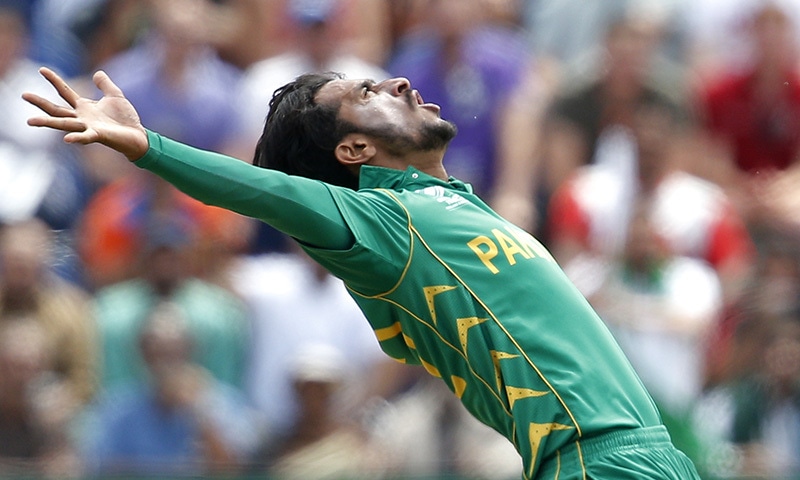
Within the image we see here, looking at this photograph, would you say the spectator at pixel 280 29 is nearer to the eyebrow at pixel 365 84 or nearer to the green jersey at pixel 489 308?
the eyebrow at pixel 365 84

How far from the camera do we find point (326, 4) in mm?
8273

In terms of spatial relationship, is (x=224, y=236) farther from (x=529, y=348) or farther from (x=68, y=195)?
(x=529, y=348)

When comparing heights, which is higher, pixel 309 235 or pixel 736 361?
pixel 309 235

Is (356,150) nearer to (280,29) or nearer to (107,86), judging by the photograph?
(107,86)

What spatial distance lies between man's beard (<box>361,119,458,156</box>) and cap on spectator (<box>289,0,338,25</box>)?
3937 millimetres

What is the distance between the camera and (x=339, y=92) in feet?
14.6

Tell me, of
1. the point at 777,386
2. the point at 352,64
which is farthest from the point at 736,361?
the point at 352,64

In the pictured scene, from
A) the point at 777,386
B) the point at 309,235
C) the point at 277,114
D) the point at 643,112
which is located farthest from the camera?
the point at 643,112

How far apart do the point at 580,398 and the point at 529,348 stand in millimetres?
210

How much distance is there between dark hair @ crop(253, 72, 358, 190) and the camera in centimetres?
444

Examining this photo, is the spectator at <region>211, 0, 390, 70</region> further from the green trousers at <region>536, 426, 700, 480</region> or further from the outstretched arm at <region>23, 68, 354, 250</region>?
the green trousers at <region>536, 426, 700, 480</region>

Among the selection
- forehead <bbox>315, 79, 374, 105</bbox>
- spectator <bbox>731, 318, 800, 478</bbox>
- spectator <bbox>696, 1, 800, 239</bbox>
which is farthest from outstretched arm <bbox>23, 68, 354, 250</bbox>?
spectator <bbox>696, 1, 800, 239</bbox>

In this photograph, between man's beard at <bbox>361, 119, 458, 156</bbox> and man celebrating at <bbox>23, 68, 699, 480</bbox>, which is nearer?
man celebrating at <bbox>23, 68, 699, 480</bbox>

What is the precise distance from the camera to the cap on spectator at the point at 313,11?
26.8 ft
